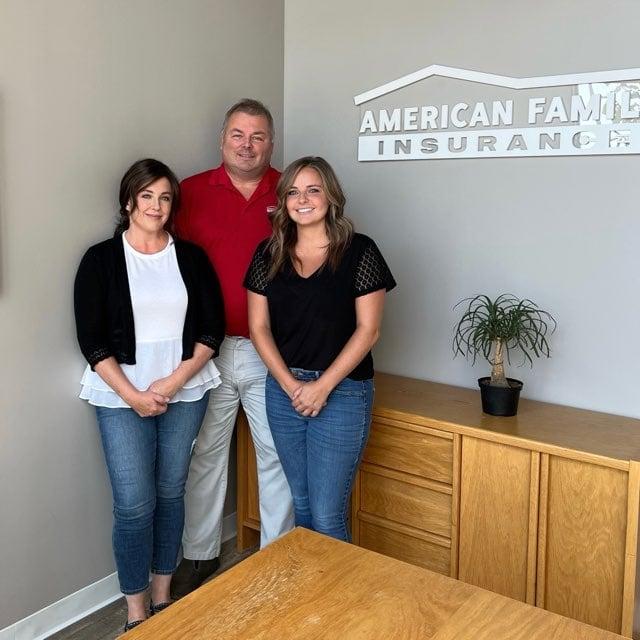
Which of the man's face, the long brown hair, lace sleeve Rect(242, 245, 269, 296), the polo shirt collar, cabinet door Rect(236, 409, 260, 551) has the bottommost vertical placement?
cabinet door Rect(236, 409, 260, 551)

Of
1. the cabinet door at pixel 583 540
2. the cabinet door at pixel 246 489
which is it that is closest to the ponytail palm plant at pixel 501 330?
the cabinet door at pixel 583 540

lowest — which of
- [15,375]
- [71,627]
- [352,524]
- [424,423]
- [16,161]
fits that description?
[71,627]

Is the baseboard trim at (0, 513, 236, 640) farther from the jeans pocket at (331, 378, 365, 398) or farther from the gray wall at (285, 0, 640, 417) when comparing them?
the gray wall at (285, 0, 640, 417)

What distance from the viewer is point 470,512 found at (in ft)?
7.84

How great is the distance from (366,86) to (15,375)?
1.83m

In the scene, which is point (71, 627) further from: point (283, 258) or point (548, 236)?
point (548, 236)

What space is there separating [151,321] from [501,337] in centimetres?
120

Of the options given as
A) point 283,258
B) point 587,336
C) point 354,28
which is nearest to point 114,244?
point 283,258

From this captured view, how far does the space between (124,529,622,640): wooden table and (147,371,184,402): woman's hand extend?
0.81 metres

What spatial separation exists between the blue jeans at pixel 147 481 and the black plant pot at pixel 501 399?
100 cm

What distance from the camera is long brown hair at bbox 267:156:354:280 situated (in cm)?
228

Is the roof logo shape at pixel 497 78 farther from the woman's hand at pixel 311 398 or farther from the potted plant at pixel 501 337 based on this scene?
the woman's hand at pixel 311 398

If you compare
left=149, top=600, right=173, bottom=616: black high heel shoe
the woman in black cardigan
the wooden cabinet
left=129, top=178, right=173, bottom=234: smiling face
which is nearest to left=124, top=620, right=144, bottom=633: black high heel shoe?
the woman in black cardigan

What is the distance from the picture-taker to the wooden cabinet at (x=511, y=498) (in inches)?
83.5
